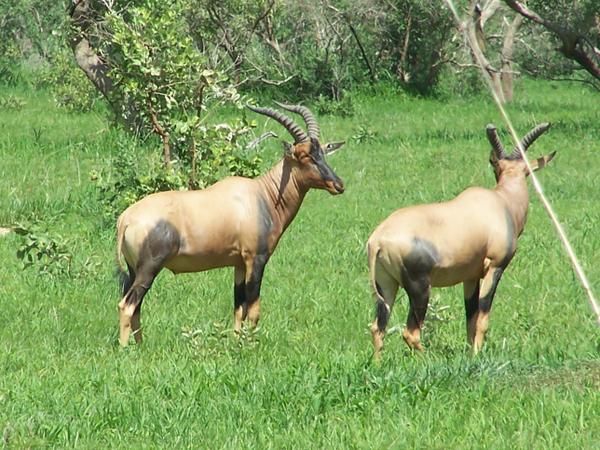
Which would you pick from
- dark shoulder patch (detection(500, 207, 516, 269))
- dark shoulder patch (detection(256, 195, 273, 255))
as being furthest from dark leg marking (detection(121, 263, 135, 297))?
dark shoulder patch (detection(500, 207, 516, 269))

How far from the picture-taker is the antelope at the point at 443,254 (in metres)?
7.57

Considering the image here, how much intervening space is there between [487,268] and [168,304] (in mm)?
2881

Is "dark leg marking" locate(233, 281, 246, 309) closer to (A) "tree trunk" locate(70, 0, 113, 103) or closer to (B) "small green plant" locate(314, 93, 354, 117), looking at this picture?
(A) "tree trunk" locate(70, 0, 113, 103)

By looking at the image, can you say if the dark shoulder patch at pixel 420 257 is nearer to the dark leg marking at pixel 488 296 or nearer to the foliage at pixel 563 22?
the dark leg marking at pixel 488 296

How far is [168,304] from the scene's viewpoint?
9.84m

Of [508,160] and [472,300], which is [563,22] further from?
[472,300]

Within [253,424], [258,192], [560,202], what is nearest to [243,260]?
[258,192]

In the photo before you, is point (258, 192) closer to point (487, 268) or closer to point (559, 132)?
point (487, 268)

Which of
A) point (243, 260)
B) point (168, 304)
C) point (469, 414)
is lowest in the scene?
point (168, 304)

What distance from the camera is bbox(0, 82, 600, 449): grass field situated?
5824 mm

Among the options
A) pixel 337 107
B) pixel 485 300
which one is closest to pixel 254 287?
pixel 485 300

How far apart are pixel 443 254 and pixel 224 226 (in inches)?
63.7

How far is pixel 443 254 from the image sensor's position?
766cm

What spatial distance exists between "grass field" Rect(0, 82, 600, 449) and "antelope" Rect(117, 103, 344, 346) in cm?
37
